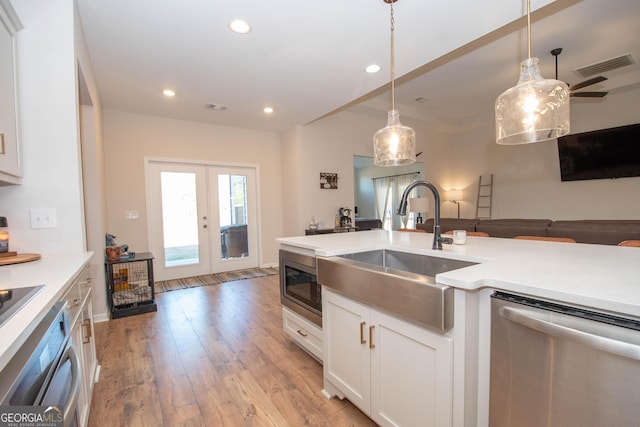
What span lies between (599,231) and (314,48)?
11.1ft

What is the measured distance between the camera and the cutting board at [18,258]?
1552 mm

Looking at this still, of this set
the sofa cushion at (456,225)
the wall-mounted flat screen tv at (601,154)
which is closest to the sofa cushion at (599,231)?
the sofa cushion at (456,225)

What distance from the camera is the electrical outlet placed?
1.81 meters

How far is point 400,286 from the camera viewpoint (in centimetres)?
116

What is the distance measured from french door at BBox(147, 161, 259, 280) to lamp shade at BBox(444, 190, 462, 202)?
4.85 m

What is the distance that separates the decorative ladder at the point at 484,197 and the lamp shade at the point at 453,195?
1.44 feet

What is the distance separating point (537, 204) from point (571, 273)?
20.1 ft

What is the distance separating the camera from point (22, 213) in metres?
1.79

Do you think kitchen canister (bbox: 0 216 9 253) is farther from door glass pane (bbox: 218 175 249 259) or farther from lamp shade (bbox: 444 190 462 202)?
lamp shade (bbox: 444 190 462 202)

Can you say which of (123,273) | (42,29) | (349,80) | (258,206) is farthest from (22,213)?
(258,206)

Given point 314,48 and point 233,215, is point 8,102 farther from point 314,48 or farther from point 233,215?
point 233,215

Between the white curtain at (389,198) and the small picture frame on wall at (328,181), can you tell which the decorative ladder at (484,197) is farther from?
the small picture frame on wall at (328,181)

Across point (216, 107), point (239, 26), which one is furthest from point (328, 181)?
point (239, 26)

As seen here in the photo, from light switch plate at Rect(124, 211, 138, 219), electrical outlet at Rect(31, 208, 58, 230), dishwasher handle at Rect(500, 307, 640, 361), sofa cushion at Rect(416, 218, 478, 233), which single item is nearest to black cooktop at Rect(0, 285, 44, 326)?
electrical outlet at Rect(31, 208, 58, 230)
